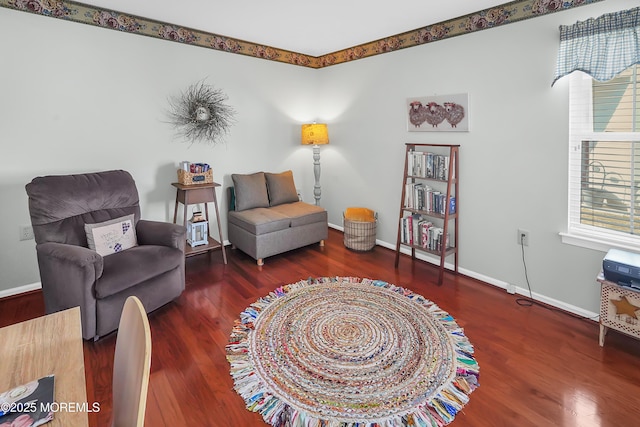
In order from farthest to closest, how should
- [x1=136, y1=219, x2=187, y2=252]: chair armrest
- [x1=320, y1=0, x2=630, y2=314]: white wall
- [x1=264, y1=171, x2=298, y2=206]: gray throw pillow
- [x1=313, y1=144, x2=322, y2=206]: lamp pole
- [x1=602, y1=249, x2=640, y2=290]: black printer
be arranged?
[x1=313, y1=144, x2=322, y2=206]: lamp pole < [x1=264, y1=171, x2=298, y2=206]: gray throw pillow < [x1=136, y1=219, x2=187, y2=252]: chair armrest < [x1=320, y1=0, x2=630, y2=314]: white wall < [x1=602, y1=249, x2=640, y2=290]: black printer

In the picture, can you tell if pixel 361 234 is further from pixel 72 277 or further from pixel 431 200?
pixel 72 277

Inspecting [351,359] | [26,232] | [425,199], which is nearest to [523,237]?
[425,199]

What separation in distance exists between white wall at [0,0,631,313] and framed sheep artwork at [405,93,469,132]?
0.07m

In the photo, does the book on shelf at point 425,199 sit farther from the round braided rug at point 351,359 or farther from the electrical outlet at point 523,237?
the round braided rug at point 351,359

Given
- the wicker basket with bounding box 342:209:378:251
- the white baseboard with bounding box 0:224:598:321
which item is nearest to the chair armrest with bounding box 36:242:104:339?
the white baseboard with bounding box 0:224:598:321

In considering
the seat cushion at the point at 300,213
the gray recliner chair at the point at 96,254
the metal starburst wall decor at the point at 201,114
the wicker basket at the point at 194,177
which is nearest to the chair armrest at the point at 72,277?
the gray recliner chair at the point at 96,254

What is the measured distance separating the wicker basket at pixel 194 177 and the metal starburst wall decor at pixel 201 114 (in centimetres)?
47

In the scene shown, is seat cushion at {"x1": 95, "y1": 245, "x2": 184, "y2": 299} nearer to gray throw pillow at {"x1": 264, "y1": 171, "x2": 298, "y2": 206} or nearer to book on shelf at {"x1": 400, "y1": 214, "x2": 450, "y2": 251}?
gray throw pillow at {"x1": 264, "y1": 171, "x2": 298, "y2": 206}

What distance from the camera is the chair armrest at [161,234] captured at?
9.16 ft

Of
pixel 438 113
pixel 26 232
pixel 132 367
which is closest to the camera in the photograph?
pixel 132 367

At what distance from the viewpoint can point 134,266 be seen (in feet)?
8.05

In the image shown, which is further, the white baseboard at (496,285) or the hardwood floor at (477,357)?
the white baseboard at (496,285)

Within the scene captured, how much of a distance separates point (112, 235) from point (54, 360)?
2.02m

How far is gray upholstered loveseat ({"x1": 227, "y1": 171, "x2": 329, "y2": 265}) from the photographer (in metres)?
3.69
